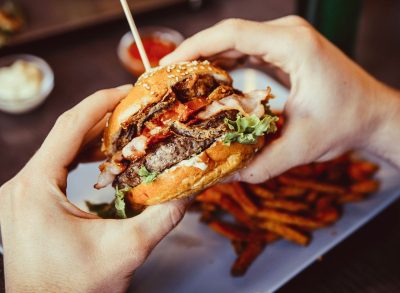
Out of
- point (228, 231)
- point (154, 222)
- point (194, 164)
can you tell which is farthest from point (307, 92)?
point (154, 222)

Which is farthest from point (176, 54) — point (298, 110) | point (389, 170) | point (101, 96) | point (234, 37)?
point (389, 170)

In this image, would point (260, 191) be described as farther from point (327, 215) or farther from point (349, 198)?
point (349, 198)

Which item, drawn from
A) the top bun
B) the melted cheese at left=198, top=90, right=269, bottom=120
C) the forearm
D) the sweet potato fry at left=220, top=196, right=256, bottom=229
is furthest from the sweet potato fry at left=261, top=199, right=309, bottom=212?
the top bun

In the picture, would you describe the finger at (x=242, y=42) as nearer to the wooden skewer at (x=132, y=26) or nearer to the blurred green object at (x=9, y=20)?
the wooden skewer at (x=132, y=26)

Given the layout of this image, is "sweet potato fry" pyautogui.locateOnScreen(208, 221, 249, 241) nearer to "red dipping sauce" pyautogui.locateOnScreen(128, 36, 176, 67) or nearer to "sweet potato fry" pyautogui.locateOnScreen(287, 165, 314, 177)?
"sweet potato fry" pyautogui.locateOnScreen(287, 165, 314, 177)

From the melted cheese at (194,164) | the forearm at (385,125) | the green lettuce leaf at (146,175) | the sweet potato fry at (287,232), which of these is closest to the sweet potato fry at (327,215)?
the sweet potato fry at (287,232)

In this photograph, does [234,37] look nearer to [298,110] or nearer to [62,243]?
[298,110]

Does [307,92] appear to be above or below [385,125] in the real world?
above
